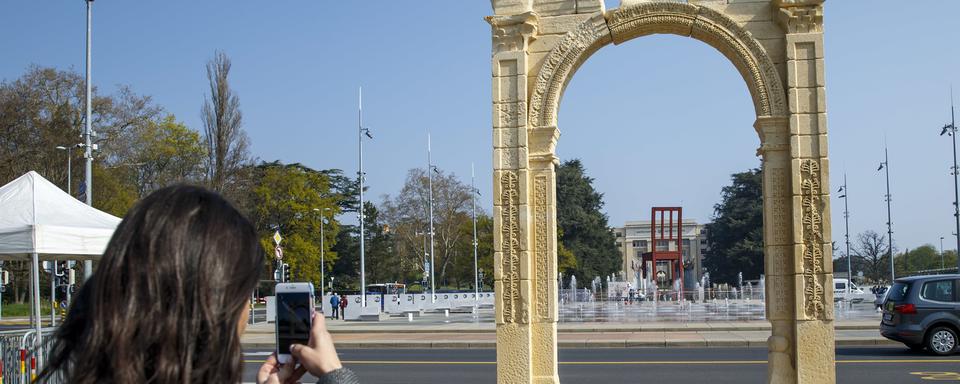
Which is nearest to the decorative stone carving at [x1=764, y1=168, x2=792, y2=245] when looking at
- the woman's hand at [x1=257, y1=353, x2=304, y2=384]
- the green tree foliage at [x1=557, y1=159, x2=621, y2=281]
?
the woman's hand at [x1=257, y1=353, x2=304, y2=384]

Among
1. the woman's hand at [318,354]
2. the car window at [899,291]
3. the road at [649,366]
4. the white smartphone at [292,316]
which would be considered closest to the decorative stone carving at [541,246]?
the road at [649,366]

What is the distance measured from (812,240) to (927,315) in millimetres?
9073

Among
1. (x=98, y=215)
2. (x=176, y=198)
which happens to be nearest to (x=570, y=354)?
(x=98, y=215)

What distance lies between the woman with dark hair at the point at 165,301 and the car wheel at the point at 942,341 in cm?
1960

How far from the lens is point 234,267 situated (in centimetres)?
149

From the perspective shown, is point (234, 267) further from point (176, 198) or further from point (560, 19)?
point (560, 19)

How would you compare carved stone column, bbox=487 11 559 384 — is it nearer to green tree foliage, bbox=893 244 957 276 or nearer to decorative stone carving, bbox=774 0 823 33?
decorative stone carving, bbox=774 0 823 33

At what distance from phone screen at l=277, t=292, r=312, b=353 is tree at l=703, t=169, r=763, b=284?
260 ft

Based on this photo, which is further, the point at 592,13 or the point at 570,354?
the point at 570,354

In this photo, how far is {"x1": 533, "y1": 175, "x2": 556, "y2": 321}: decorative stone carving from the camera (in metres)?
12.1

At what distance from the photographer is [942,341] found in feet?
60.6

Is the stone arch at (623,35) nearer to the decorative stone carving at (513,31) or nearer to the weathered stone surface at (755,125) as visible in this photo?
the weathered stone surface at (755,125)

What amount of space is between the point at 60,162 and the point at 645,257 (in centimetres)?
3495

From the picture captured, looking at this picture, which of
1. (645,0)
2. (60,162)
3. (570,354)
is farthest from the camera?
(60,162)
